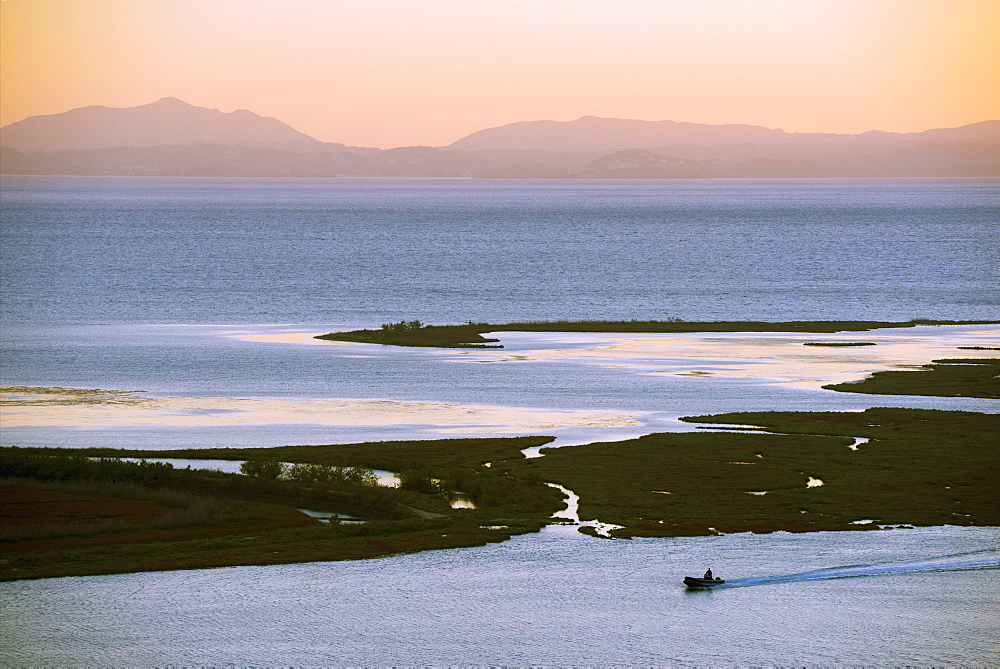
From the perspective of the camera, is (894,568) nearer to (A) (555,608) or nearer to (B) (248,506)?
(A) (555,608)

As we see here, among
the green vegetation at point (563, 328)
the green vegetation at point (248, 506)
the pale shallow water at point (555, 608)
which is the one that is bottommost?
the pale shallow water at point (555, 608)

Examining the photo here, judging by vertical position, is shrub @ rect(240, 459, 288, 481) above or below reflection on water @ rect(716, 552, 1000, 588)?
above

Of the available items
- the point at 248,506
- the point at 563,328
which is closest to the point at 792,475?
the point at 248,506

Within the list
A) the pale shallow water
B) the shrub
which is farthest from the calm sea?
the shrub

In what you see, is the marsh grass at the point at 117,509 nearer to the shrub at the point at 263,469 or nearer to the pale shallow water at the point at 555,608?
the shrub at the point at 263,469

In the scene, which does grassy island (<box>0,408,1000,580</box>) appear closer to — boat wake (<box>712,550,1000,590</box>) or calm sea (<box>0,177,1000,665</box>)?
calm sea (<box>0,177,1000,665</box>)

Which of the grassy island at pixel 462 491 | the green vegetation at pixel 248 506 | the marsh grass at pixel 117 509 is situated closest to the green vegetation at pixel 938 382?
the grassy island at pixel 462 491
